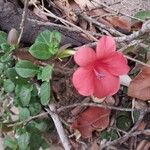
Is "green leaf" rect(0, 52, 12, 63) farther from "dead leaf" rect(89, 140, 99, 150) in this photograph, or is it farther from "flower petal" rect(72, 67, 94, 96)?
"dead leaf" rect(89, 140, 99, 150)

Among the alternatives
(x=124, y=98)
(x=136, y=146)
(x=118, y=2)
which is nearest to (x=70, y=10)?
(x=118, y=2)

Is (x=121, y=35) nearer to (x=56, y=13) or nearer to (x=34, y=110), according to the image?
(x=56, y=13)

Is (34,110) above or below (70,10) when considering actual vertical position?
below

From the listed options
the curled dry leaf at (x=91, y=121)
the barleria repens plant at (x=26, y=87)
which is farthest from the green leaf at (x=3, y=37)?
the curled dry leaf at (x=91, y=121)

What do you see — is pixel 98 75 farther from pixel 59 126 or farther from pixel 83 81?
pixel 59 126

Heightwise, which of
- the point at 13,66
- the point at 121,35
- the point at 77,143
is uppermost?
the point at 121,35

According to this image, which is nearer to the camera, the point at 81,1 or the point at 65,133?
the point at 65,133

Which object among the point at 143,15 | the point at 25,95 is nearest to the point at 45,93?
the point at 25,95
